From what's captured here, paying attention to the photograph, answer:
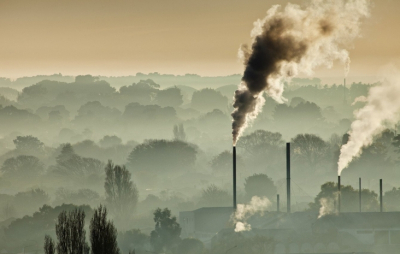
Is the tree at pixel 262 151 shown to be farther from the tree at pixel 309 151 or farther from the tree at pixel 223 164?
the tree at pixel 309 151

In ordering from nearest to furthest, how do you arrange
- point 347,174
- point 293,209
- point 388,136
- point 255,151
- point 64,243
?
point 64,243 → point 293,209 → point 347,174 → point 388,136 → point 255,151

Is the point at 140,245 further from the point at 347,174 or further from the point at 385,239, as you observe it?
the point at 347,174

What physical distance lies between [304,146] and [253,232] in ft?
309

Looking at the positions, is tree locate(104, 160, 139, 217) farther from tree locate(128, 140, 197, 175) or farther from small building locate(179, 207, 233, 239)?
tree locate(128, 140, 197, 175)

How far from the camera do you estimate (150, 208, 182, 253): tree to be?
3243 inches

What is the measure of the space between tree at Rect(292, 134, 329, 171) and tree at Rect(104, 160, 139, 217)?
6116 centimetres

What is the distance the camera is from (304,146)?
16825 centimetres

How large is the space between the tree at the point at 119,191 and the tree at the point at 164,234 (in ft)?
87.2

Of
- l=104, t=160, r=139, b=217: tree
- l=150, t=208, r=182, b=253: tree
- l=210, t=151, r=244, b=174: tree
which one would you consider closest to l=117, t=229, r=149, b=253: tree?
l=150, t=208, r=182, b=253: tree

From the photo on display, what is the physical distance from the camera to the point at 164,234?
8275 centimetres

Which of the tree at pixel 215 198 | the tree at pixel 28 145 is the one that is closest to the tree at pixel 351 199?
the tree at pixel 215 198

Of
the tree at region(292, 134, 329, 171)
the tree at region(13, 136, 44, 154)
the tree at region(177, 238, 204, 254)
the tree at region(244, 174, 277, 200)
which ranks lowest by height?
the tree at region(177, 238, 204, 254)

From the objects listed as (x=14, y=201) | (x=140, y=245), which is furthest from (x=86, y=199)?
(x=140, y=245)

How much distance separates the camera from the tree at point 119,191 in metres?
110
